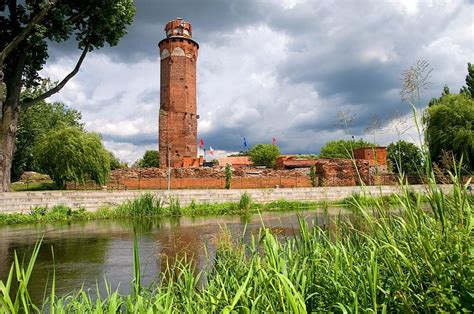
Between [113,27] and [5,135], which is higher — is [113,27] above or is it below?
above

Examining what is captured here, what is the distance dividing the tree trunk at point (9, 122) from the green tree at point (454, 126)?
28.8 m

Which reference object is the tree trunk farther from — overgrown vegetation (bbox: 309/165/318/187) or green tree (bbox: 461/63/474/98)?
green tree (bbox: 461/63/474/98)

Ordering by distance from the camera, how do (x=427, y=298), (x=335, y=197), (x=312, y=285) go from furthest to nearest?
(x=335, y=197) → (x=312, y=285) → (x=427, y=298)

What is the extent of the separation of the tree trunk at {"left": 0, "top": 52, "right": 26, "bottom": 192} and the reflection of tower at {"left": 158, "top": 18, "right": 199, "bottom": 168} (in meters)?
24.2

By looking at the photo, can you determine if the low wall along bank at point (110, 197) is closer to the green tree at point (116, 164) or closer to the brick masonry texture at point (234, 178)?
the brick masonry texture at point (234, 178)

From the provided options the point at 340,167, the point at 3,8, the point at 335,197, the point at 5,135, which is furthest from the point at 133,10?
the point at 340,167

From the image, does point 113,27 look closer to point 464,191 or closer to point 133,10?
point 133,10

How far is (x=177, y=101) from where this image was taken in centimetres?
4169

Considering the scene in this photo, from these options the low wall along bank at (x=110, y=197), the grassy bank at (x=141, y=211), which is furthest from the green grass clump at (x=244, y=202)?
the low wall along bank at (x=110, y=197)

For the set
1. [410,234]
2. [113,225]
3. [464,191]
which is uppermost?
[464,191]

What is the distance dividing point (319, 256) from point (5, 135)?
17.0 m

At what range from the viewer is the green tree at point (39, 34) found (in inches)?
643

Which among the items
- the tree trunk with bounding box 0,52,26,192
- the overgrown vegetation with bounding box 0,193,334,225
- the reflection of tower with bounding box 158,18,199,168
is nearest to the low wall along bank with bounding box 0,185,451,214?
the overgrown vegetation with bounding box 0,193,334,225

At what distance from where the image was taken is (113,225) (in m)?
13.5
